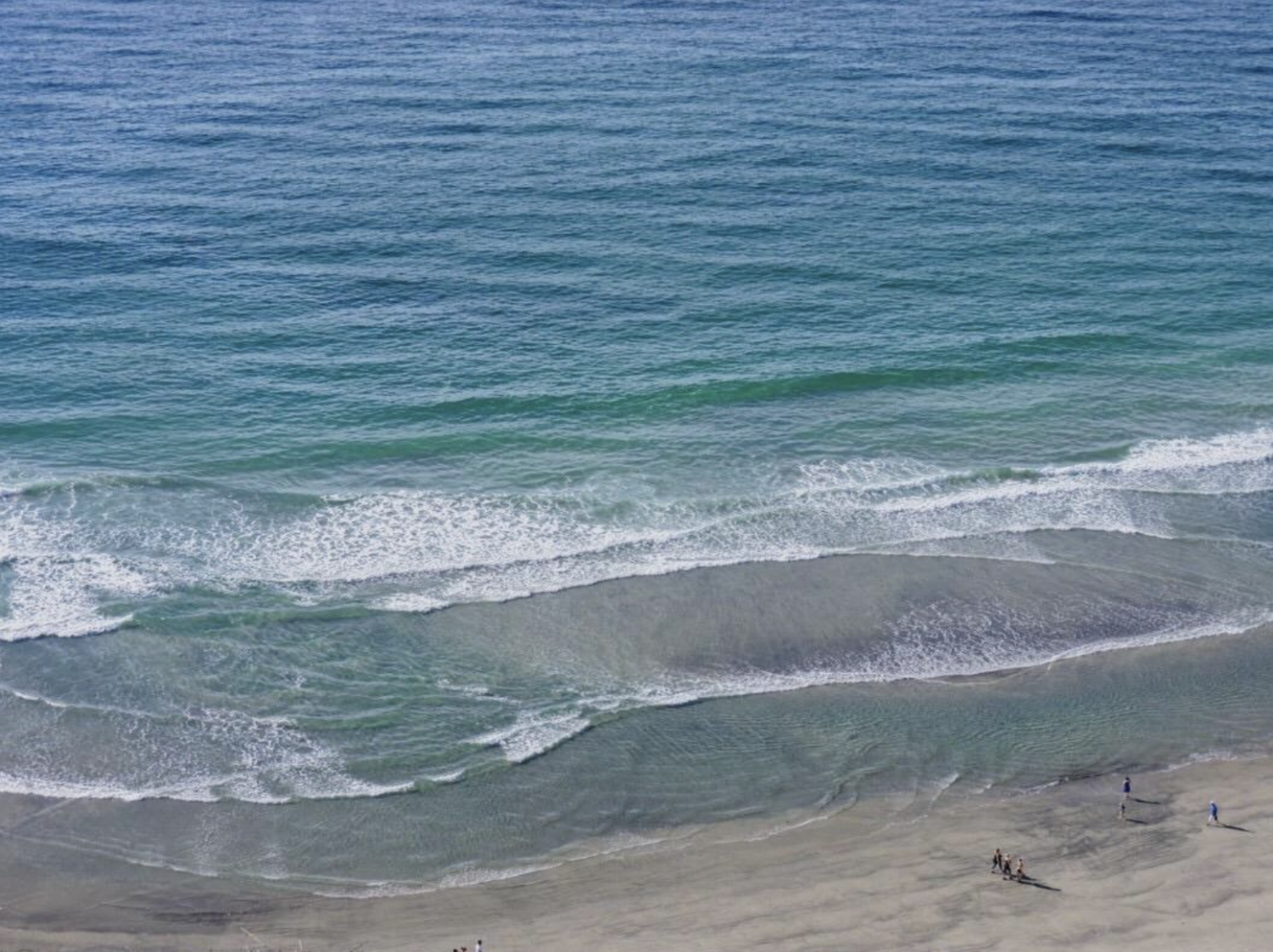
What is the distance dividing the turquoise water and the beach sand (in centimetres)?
151

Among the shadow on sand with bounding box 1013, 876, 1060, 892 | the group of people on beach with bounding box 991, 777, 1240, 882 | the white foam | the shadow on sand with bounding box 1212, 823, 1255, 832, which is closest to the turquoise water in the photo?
the white foam

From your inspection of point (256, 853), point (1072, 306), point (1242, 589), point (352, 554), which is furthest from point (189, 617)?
point (1072, 306)

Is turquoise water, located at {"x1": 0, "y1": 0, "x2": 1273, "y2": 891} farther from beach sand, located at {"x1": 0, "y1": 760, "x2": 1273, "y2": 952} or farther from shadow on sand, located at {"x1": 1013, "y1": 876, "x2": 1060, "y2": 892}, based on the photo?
shadow on sand, located at {"x1": 1013, "y1": 876, "x2": 1060, "y2": 892}

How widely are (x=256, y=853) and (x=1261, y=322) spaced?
184 feet

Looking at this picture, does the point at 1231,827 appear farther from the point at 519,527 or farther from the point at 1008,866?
the point at 519,527

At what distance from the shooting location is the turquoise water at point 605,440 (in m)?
45.4

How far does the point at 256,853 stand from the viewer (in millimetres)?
41250

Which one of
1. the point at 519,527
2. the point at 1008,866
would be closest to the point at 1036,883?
the point at 1008,866

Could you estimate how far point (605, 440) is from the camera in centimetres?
6172

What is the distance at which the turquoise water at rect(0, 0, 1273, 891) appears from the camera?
1786 inches

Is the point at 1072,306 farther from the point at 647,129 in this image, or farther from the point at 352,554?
the point at 352,554

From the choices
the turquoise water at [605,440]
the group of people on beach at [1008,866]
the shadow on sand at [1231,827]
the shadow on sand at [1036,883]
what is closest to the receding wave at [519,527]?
the turquoise water at [605,440]

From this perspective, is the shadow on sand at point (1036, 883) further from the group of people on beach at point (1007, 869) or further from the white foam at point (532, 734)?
the white foam at point (532, 734)

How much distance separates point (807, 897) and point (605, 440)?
2683cm
